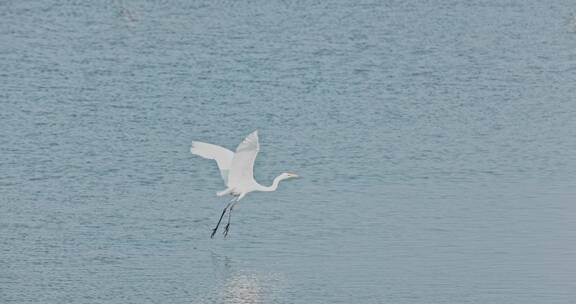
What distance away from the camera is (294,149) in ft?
65.9

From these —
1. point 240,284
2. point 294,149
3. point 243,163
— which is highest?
point 294,149

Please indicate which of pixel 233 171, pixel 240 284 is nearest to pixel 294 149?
pixel 233 171

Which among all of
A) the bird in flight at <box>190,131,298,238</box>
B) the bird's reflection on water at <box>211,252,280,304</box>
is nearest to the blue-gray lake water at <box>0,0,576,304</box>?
the bird's reflection on water at <box>211,252,280,304</box>

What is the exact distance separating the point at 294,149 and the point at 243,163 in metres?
4.56

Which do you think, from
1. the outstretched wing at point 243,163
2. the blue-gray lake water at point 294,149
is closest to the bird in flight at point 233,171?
the outstretched wing at point 243,163

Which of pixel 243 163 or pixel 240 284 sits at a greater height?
pixel 243 163

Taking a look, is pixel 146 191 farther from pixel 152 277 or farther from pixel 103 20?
pixel 103 20

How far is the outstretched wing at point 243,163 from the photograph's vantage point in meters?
14.8

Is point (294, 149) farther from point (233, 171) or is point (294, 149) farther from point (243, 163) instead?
point (243, 163)

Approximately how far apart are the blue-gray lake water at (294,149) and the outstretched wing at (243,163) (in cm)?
68

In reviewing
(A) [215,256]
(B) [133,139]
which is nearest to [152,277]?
(A) [215,256]

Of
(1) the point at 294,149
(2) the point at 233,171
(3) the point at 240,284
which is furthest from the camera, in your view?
(1) the point at 294,149

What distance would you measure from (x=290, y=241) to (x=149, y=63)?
33.4 ft

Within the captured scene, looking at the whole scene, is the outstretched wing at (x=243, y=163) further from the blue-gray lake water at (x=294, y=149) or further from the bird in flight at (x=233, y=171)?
the blue-gray lake water at (x=294, y=149)
